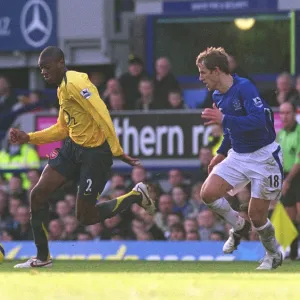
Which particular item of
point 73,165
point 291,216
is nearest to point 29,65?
point 291,216

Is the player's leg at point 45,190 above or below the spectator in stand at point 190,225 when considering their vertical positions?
above

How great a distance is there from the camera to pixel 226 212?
1282 cm

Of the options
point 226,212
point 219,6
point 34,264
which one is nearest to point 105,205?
point 34,264

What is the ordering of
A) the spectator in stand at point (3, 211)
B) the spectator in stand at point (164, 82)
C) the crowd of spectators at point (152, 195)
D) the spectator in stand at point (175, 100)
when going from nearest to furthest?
1. the crowd of spectators at point (152, 195)
2. the spectator in stand at point (175, 100)
3. the spectator in stand at point (164, 82)
4. the spectator in stand at point (3, 211)

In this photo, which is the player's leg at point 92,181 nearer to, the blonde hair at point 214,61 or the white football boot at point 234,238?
the white football boot at point 234,238

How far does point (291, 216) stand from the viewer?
16.2 meters

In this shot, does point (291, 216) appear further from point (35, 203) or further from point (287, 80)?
point (35, 203)

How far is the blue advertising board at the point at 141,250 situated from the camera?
1661cm

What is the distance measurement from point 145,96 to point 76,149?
20.9 ft

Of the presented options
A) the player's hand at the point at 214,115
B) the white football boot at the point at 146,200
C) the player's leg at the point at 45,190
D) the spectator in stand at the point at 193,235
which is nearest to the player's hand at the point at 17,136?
the player's leg at the point at 45,190

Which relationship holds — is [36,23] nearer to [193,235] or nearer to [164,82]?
[164,82]

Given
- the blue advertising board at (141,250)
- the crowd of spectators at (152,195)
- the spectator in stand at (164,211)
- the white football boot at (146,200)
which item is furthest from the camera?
the spectator in stand at (164,211)

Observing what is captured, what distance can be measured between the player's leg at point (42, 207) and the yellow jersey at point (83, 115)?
0.42 m
